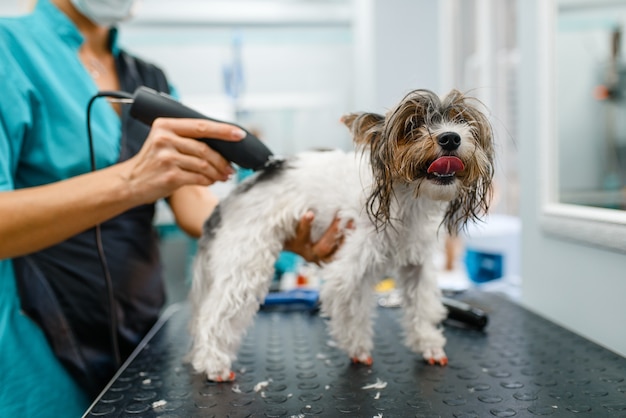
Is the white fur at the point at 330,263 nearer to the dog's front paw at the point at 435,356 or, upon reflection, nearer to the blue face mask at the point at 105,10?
the dog's front paw at the point at 435,356

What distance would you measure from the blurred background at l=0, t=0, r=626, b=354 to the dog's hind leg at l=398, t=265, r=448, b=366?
148 millimetres

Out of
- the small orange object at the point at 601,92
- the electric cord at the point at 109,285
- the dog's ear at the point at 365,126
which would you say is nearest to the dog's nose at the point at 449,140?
the dog's ear at the point at 365,126

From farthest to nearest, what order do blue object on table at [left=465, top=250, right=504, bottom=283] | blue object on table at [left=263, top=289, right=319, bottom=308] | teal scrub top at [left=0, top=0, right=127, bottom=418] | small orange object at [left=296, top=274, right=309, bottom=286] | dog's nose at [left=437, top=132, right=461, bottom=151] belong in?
small orange object at [left=296, top=274, right=309, bottom=286]
blue object on table at [left=465, top=250, right=504, bottom=283]
blue object on table at [left=263, top=289, right=319, bottom=308]
teal scrub top at [left=0, top=0, right=127, bottom=418]
dog's nose at [left=437, top=132, right=461, bottom=151]

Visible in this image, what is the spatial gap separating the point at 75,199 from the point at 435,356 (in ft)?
2.19

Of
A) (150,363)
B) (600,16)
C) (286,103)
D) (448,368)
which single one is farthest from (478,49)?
(150,363)

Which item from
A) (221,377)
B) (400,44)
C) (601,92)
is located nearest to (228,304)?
(221,377)

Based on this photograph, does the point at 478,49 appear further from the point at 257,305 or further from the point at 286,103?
the point at 257,305

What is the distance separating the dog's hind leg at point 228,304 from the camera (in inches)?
33.0

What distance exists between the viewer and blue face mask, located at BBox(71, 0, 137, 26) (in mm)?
1094

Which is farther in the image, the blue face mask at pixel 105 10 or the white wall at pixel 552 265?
the blue face mask at pixel 105 10

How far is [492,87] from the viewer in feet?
3.77

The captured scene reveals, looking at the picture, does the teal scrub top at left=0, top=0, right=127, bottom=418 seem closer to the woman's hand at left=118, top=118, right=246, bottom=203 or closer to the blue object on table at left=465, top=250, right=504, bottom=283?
the woman's hand at left=118, top=118, right=246, bottom=203

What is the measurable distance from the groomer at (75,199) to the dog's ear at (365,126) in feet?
0.64

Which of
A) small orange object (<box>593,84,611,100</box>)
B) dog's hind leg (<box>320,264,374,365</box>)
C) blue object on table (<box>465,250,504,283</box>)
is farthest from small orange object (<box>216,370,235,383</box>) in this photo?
small orange object (<box>593,84,611,100</box>)
